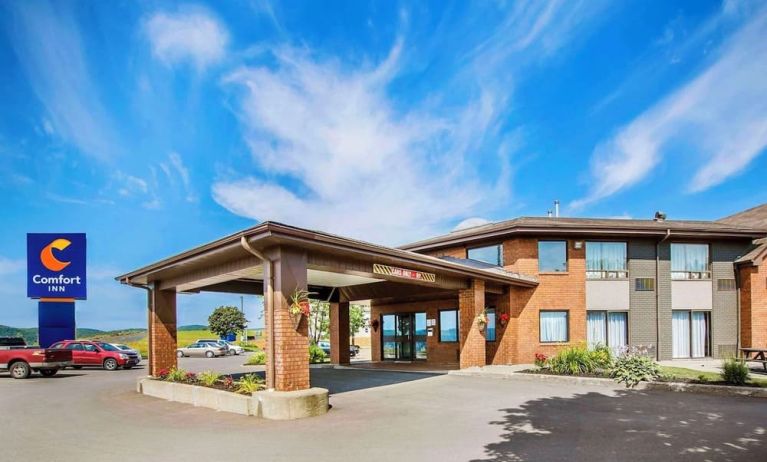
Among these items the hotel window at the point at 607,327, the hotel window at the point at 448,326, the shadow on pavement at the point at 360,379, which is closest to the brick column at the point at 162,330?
the shadow on pavement at the point at 360,379

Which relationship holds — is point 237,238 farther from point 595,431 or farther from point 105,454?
point 595,431

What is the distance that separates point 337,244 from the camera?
36.5ft

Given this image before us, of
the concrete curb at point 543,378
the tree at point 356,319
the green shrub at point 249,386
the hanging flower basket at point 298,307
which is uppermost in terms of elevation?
the hanging flower basket at point 298,307

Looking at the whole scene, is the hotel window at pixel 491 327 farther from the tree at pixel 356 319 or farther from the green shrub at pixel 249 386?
the tree at pixel 356 319

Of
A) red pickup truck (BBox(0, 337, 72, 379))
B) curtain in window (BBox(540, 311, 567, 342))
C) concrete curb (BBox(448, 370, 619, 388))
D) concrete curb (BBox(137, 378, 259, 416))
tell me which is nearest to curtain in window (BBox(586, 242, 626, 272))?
curtain in window (BBox(540, 311, 567, 342))

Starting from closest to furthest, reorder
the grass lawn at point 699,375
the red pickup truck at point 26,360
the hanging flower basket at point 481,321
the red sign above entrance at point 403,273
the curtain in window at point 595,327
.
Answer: the grass lawn at point 699,375, the red sign above entrance at point 403,273, the hanging flower basket at point 481,321, the curtain in window at point 595,327, the red pickup truck at point 26,360

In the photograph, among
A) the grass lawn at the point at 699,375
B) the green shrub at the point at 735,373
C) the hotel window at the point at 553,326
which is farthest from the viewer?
the hotel window at the point at 553,326

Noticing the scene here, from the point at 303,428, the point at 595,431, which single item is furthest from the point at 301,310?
the point at 595,431

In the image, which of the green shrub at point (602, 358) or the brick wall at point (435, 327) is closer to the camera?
the green shrub at point (602, 358)

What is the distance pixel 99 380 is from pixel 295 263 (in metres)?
12.9

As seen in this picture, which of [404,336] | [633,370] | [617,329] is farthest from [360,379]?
[617,329]

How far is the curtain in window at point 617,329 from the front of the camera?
1970 centimetres

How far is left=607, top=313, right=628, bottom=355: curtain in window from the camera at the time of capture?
64.6 feet

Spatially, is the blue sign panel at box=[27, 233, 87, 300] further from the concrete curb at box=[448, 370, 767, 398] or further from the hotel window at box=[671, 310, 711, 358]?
the hotel window at box=[671, 310, 711, 358]
